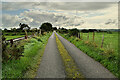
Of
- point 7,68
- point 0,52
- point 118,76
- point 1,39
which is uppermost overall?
point 1,39

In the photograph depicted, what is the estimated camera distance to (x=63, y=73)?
5.56m

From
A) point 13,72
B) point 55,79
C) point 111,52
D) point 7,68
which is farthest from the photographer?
point 111,52

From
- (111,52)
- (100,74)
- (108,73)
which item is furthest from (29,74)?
(111,52)

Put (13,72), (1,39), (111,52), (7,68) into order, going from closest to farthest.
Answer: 1. (13,72)
2. (7,68)
3. (1,39)
4. (111,52)

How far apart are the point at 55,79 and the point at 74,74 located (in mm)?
1131

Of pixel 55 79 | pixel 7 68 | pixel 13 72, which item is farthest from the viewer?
pixel 7 68

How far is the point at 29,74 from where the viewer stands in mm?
5484

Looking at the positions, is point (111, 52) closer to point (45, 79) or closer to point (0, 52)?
point (45, 79)

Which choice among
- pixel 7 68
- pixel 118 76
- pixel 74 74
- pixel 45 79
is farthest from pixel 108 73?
pixel 7 68

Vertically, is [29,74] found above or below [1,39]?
below

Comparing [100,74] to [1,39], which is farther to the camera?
[1,39]

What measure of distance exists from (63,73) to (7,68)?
3088 millimetres

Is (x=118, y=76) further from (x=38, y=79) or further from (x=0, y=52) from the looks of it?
(x=0, y=52)

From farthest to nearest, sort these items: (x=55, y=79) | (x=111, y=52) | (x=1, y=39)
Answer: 1. (x=111, y=52)
2. (x=1, y=39)
3. (x=55, y=79)
